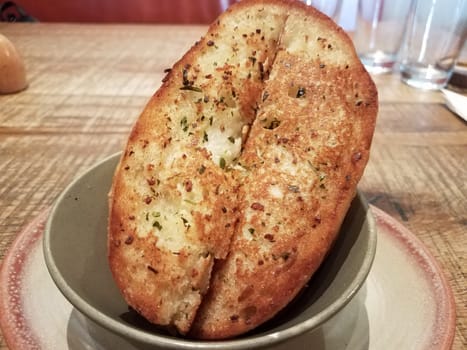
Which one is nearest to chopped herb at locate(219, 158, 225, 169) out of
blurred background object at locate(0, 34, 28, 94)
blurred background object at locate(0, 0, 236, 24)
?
blurred background object at locate(0, 34, 28, 94)

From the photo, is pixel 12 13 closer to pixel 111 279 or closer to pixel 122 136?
pixel 122 136

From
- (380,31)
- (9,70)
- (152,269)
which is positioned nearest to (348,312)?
(152,269)

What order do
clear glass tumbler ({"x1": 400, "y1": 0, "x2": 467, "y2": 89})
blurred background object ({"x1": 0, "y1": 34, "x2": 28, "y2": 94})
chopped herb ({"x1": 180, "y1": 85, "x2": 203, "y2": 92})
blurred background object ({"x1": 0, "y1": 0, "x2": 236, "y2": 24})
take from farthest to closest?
blurred background object ({"x1": 0, "y1": 0, "x2": 236, "y2": 24})
clear glass tumbler ({"x1": 400, "y1": 0, "x2": 467, "y2": 89})
blurred background object ({"x1": 0, "y1": 34, "x2": 28, "y2": 94})
chopped herb ({"x1": 180, "y1": 85, "x2": 203, "y2": 92})

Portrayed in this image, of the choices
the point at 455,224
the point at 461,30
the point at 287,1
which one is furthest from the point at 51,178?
the point at 461,30

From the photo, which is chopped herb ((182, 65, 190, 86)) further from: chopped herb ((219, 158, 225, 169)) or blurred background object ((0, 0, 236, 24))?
blurred background object ((0, 0, 236, 24))

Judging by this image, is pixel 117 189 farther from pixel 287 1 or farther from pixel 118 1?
pixel 118 1

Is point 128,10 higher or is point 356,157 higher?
point 356,157

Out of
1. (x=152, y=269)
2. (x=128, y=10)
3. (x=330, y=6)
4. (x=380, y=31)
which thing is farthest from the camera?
(x=128, y=10)
